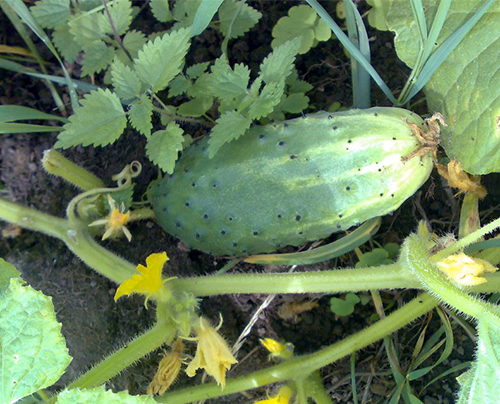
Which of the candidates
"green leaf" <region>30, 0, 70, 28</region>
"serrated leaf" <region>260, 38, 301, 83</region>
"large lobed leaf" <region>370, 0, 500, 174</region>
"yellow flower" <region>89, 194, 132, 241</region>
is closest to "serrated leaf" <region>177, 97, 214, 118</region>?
"serrated leaf" <region>260, 38, 301, 83</region>

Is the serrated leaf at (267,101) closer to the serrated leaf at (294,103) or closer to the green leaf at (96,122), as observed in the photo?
the serrated leaf at (294,103)

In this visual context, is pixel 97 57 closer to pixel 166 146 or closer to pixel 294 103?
pixel 166 146

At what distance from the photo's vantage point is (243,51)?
2639mm

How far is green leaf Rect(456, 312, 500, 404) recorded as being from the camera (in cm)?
167

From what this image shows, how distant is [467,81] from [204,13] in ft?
3.06

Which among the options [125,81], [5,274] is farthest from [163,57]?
[5,274]

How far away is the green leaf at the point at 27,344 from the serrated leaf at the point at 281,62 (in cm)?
103

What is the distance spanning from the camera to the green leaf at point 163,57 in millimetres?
1982

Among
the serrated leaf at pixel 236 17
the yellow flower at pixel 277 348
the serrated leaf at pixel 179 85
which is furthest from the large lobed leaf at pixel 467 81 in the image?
the yellow flower at pixel 277 348

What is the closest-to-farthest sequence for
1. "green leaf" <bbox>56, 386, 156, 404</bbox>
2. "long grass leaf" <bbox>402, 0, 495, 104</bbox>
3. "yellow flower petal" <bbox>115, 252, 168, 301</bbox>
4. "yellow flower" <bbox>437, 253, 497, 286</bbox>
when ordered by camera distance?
1. "green leaf" <bbox>56, 386, 156, 404</bbox>
2. "yellow flower" <bbox>437, 253, 497, 286</bbox>
3. "yellow flower petal" <bbox>115, 252, 168, 301</bbox>
4. "long grass leaf" <bbox>402, 0, 495, 104</bbox>

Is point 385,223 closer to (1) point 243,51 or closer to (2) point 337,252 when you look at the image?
(2) point 337,252

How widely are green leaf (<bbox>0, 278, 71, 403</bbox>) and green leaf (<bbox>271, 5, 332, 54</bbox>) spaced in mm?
1327

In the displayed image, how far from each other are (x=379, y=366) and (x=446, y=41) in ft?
4.22

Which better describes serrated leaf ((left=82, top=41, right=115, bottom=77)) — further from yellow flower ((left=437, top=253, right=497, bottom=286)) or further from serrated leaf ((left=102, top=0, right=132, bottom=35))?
yellow flower ((left=437, top=253, right=497, bottom=286))
